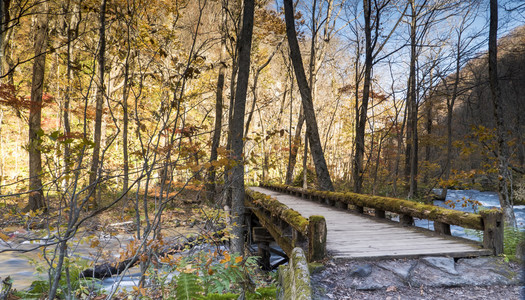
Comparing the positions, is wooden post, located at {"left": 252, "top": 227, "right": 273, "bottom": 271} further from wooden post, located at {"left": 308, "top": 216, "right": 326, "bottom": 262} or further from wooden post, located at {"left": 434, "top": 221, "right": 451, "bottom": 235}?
wooden post, located at {"left": 308, "top": 216, "right": 326, "bottom": 262}

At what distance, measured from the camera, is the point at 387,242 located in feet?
15.1

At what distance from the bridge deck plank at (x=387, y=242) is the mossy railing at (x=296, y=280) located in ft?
2.44

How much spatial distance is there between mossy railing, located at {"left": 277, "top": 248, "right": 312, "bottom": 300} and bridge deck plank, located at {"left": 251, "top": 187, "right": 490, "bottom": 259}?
743 millimetres

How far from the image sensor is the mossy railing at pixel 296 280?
8.61ft

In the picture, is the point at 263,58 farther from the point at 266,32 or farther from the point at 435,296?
the point at 435,296

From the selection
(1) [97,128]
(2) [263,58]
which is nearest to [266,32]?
(2) [263,58]

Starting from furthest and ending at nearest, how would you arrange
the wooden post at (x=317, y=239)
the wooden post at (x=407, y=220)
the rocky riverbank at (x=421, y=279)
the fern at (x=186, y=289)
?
the wooden post at (x=407, y=220), the wooden post at (x=317, y=239), the rocky riverbank at (x=421, y=279), the fern at (x=186, y=289)

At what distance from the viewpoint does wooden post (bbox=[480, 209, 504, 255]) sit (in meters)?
3.96

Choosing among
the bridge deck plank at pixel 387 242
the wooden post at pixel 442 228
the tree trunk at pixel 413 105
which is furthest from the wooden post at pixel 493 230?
the tree trunk at pixel 413 105

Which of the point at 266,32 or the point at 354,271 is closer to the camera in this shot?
the point at 354,271

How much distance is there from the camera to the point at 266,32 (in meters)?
16.9

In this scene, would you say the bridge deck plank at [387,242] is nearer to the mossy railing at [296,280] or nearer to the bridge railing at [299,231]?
the bridge railing at [299,231]

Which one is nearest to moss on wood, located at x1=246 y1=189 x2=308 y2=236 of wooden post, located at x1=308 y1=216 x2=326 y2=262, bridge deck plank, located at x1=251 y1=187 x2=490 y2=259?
wooden post, located at x1=308 y1=216 x2=326 y2=262

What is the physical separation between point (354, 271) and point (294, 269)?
33.0 inches
